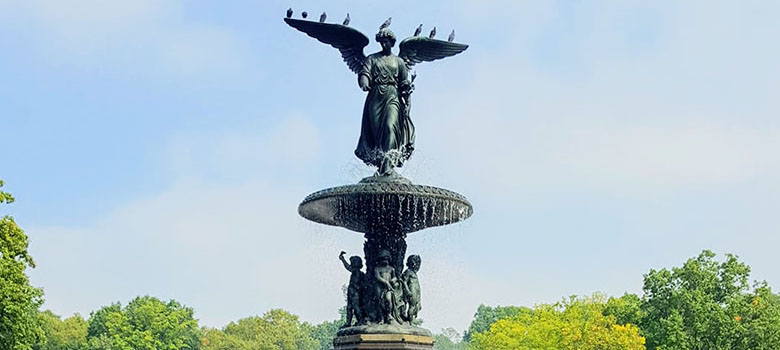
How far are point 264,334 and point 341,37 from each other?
6044 cm

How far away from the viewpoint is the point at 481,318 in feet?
334

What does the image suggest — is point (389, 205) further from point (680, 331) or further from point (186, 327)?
point (186, 327)

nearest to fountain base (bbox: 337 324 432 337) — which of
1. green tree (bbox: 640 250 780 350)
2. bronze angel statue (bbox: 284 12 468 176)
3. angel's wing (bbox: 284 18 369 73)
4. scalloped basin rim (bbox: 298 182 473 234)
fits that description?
scalloped basin rim (bbox: 298 182 473 234)

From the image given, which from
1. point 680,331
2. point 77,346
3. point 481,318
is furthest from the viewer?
point 481,318

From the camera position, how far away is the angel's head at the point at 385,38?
50.5ft

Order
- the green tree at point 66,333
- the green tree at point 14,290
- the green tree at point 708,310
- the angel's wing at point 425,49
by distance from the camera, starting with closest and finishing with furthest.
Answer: the angel's wing at point 425,49 → the green tree at point 14,290 → the green tree at point 708,310 → the green tree at point 66,333

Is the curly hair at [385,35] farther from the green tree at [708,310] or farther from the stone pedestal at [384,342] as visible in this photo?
the green tree at [708,310]

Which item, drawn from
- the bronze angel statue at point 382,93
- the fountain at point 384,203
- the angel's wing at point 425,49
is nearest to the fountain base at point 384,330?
the fountain at point 384,203

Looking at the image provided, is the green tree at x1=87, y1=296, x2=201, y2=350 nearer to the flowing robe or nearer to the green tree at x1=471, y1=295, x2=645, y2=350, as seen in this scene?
the green tree at x1=471, y1=295, x2=645, y2=350

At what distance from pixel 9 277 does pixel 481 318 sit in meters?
79.7

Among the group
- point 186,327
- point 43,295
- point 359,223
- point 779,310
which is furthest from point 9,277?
point 186,327

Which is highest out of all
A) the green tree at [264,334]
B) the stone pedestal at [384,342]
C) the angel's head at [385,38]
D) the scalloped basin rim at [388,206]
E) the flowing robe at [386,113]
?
the green tree at [264,334]

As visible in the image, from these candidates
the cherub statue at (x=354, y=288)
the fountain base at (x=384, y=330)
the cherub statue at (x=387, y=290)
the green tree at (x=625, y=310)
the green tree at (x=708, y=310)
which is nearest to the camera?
the fountain base at (x=384, y=330)

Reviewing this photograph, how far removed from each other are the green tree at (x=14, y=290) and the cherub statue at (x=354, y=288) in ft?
49.1
